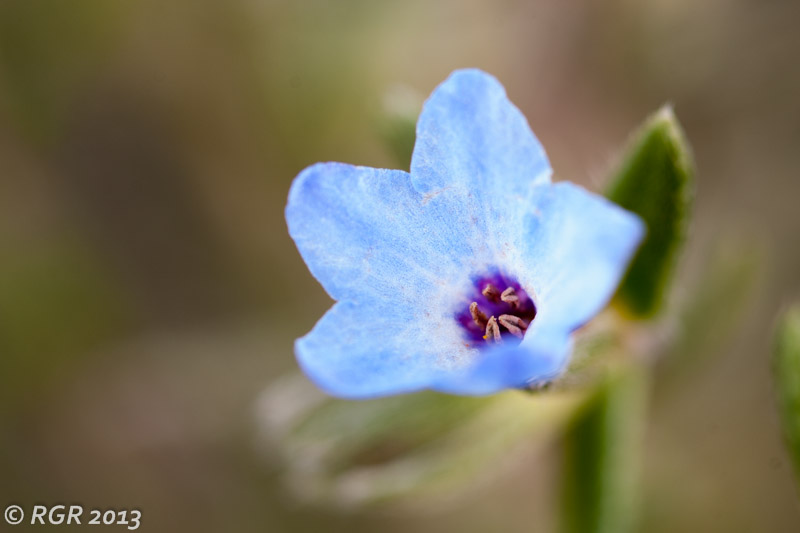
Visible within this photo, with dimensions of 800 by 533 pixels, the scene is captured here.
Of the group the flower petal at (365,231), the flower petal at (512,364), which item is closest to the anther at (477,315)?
the flower petal at (365,231)

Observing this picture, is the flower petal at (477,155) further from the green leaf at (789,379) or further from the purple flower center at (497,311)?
the green leaf at (789,379)

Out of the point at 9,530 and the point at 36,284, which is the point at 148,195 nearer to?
the point at 36,284

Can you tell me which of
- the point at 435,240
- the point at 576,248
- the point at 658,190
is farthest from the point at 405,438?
the point at 576,248

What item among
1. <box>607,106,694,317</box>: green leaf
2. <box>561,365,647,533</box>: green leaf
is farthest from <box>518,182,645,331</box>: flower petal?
<box>561,365,647,533</box>: green leaf

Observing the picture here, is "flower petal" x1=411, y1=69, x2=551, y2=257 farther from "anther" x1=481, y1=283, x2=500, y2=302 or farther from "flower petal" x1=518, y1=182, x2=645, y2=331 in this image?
"anther" x1=481, y1=283, x2=500, y2=302

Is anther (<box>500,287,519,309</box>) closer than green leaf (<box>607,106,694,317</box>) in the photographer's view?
Yes

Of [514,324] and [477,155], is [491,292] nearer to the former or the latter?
[514,324]
